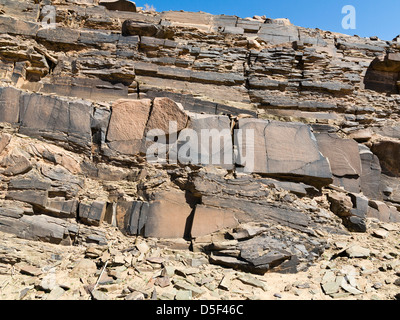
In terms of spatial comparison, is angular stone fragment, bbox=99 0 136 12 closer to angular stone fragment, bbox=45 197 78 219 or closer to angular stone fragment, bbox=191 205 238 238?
angular stone fragment, bbox=45 197 78 219

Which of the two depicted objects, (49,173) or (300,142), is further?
(300,142)

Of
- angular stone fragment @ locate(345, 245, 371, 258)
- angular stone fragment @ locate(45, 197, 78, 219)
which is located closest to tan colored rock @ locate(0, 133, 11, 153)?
angular stone fragment @ locate(45, 197, 78, 219)

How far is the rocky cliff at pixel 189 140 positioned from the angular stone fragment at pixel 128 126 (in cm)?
3

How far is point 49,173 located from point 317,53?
31.9 ft

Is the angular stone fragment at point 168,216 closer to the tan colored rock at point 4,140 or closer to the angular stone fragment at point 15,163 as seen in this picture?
the angular stone fragment at point 15,163

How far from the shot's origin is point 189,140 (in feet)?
20.5

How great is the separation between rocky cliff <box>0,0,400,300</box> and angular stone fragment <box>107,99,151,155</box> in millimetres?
28

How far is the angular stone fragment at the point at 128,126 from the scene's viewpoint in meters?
6.19

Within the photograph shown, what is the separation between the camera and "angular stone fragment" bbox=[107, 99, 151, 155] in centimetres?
619
